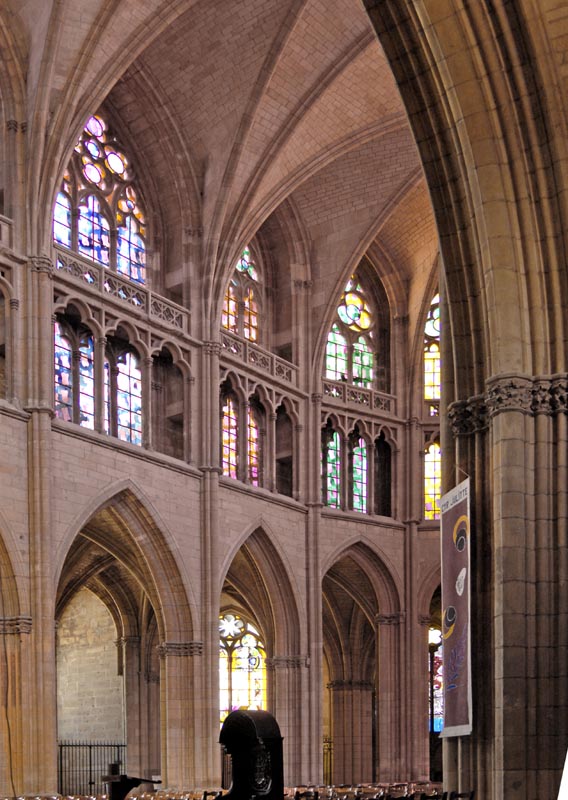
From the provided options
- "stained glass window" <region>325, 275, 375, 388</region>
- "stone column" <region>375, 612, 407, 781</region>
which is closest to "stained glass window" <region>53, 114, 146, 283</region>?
"stained glass window" <region>325, 275, 375, 388</region>

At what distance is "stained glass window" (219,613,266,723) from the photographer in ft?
105

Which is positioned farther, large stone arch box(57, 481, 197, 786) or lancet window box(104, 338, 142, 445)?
large stone arch box(57, 481, 197, 786)

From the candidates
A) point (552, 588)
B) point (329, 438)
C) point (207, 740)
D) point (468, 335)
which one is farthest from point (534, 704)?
point (329, 438)

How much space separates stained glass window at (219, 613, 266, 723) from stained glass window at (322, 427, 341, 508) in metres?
4.26

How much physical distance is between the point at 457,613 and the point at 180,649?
1302 centimetres

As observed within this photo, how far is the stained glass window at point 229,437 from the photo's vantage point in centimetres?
2664

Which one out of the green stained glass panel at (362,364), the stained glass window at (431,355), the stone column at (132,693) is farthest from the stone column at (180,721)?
the stained glass window at (431,355)

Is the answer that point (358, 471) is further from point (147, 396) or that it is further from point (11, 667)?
point (11, 667)

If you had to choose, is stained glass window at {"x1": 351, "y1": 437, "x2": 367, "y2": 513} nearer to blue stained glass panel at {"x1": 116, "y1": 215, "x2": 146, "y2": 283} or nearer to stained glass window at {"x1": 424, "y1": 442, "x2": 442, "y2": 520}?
stained glass window at {"x1": 424, "y1": 442, "x2": 442, "y2": 520}

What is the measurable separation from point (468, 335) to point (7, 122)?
11666 mm

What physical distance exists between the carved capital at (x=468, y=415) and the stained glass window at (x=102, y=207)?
1226 centimetres

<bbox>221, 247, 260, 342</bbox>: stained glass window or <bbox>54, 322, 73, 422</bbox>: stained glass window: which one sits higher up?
<bbox>221, 247, 260, 342</bbox>: stained glass window

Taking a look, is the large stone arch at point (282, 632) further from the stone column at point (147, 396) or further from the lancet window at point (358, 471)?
the stone column at point (147, 396)

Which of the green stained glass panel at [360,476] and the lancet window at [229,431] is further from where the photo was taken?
the green stained glass panel at [360,476]
